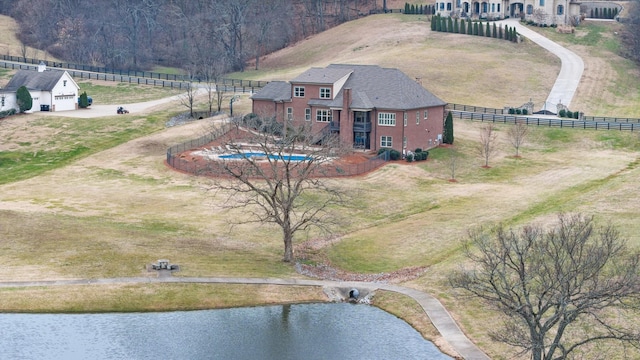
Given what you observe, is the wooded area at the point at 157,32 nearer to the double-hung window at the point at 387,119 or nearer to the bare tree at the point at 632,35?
the bare tree at the point at 632,35

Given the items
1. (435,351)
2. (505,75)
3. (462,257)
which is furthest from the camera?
(505,75)

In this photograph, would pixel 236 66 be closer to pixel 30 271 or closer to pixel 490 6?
pixel 490 6

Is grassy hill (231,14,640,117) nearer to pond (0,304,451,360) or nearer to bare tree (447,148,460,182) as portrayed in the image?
bare tree (447,148,460,182)

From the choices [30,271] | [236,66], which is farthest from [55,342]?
[236,66]

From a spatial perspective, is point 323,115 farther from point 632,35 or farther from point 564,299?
point 632,35

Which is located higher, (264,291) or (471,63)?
(471,63)
